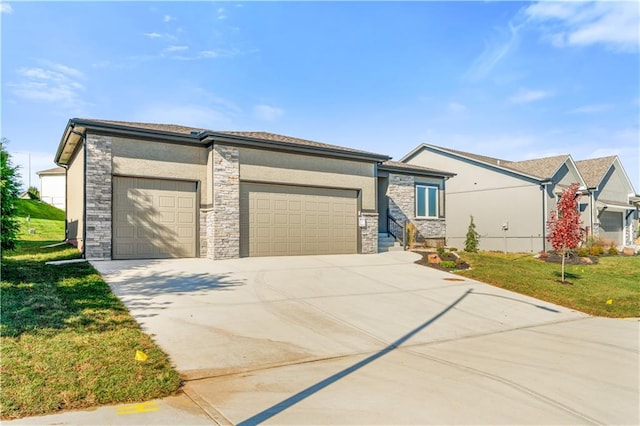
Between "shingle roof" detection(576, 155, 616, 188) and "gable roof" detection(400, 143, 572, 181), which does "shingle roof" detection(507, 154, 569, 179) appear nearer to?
"gable roof" detection(400, 143, 572, 181)

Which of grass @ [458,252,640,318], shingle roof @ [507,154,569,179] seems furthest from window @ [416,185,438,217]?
shingle roof @ [507,154,569,179]

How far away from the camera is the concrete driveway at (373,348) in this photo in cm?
412

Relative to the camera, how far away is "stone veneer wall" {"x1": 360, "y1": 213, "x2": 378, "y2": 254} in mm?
16781

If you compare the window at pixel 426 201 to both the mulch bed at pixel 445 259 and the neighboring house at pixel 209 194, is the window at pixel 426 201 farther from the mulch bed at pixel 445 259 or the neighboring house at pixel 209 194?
the mulch bed at pixel 445 259

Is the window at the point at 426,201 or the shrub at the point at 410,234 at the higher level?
the window at the point at 426,201

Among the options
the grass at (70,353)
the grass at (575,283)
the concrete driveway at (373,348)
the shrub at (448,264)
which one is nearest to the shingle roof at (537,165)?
the grass at (575,283)

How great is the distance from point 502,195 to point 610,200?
11.3 meters

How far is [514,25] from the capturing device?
40.7ft

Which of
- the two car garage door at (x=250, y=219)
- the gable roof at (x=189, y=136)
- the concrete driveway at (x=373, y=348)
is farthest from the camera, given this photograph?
the two car garage door at (x=250, y=219)

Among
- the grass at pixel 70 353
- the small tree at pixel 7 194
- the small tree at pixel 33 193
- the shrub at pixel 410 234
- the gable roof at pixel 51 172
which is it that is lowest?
the grass at pixel 70 353

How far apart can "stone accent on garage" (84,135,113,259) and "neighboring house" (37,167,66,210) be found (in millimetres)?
30852

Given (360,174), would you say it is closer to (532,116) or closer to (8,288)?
(532,116)

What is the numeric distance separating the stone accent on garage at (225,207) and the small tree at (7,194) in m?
5.24

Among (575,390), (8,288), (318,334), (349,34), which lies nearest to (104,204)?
(8,288)
